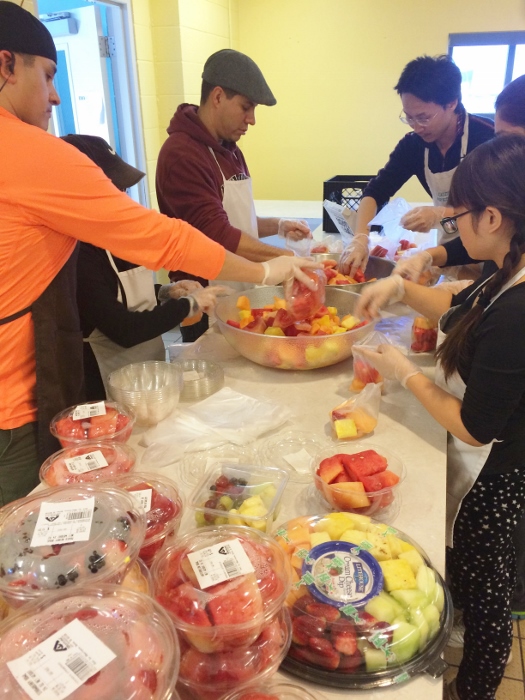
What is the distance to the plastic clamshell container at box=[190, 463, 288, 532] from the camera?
0.95 metres

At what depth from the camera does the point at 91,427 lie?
125cm

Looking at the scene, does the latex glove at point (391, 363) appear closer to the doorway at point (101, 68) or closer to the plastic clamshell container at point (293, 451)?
the plastic clamshell container at point (293, 451)

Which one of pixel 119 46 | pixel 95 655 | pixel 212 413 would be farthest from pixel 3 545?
pixel 119 46

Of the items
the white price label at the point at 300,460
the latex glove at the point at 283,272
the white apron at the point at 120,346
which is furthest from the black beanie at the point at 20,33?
the white price label at the point at 300,460

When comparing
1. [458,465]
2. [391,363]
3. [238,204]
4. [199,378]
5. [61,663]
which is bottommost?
[458,465]

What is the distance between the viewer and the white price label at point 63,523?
75cm

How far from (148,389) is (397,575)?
2.76ft

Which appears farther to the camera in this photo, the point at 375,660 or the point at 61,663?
the point at 375,660

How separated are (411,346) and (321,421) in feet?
1.88

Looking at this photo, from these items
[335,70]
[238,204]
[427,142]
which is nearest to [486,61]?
[335,70]

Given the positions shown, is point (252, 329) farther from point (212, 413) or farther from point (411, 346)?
point (411, 346)

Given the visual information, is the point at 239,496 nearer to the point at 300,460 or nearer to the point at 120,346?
the point at 300,460

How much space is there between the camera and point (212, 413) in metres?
1.41

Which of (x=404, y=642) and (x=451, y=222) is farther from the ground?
(x=451, y=222)
